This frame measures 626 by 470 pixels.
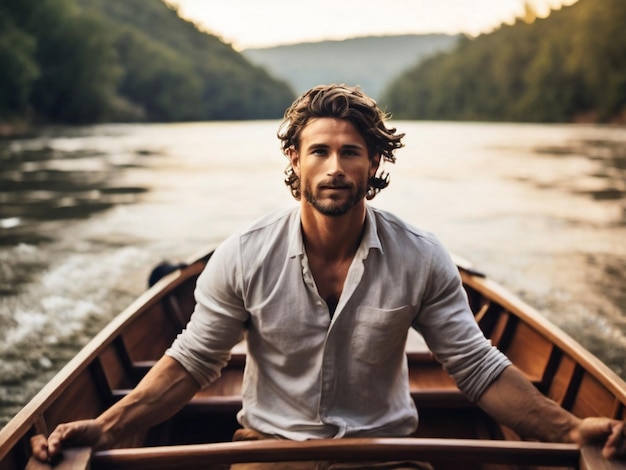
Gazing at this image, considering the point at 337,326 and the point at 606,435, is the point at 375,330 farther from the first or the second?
the point at 606,435

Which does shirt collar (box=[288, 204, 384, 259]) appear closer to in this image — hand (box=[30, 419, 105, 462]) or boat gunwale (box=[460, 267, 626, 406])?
hand (box=[30, 419, 105, 462])

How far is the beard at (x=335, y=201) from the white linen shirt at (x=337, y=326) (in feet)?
0.27

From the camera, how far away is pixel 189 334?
1651 millimetres

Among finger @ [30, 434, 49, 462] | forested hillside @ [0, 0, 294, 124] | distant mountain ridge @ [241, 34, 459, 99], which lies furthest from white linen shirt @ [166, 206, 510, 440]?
distant mountain ridge @ [241, 34, 459, 99]

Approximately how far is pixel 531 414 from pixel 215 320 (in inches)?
29.7

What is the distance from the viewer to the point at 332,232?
1636mm

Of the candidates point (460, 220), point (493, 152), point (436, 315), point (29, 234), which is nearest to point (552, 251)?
point (460, 220)

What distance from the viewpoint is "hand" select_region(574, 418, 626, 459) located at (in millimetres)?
1479

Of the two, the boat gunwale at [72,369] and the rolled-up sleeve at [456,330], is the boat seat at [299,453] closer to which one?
the rolled-up sleeve at [456,330]

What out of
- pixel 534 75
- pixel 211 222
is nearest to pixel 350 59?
pixel 534 75

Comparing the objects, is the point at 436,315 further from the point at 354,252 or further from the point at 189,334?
the point at 189,334

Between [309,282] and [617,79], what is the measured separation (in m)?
50.0

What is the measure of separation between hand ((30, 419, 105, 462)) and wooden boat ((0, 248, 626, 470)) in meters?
0.02

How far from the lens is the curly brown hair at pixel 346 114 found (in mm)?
1590
